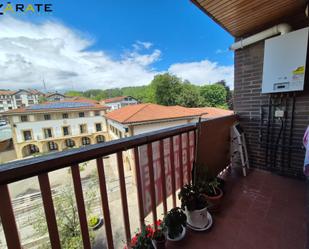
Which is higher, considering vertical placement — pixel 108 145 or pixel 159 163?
pixel 108 145

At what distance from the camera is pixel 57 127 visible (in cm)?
1706

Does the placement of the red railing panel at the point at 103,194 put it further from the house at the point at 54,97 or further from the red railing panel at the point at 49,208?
the house at the point at 54,97

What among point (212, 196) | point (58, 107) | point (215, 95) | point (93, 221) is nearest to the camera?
point (212, 196)

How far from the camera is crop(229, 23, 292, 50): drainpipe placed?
1.99 metres

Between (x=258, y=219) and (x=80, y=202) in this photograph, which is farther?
(x=258, y=219)

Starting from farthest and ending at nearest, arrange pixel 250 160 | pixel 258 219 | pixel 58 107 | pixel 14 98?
pixel 58 107 < pixel 14 98 < pixel 250 160 < pixel 258 219

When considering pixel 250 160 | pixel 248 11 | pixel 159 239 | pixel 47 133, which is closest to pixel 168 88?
pixel 47 133

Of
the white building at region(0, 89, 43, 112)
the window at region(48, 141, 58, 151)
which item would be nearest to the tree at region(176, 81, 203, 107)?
the window at region(48, 141, 58, 151)

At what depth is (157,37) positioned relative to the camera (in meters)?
25.9

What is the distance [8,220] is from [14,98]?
932 centimetres

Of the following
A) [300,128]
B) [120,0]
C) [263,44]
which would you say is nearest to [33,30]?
[120,0]

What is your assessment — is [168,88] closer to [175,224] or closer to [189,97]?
[189,97]

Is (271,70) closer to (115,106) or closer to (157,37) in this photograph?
(115,106)

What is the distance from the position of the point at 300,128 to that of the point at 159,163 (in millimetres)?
→ 2052
